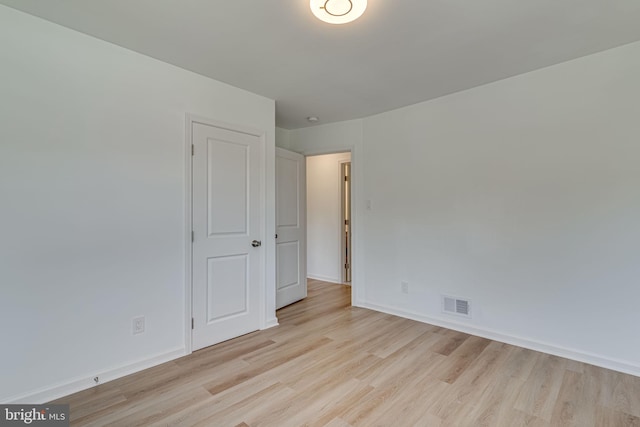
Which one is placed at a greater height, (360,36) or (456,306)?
(360,36)

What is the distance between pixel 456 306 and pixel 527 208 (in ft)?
3.90

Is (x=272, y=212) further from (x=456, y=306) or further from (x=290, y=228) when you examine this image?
(x=456, y=306)

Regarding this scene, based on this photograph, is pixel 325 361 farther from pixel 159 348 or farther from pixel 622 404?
pixel 622 404

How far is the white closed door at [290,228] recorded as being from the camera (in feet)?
12.8

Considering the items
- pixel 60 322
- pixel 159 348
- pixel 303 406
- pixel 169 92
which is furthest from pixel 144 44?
pixel 303 406

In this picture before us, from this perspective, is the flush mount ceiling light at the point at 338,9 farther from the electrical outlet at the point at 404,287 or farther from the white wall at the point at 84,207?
the electrical outlet at the point at 404,287

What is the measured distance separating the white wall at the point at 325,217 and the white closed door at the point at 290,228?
116 cm

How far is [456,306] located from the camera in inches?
124

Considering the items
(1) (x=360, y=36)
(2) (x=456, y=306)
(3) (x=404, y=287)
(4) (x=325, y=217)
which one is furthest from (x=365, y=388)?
(4) (x=325, y=217)

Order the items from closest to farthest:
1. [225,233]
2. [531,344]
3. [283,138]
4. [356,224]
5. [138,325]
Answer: [138,325]
[531,344]
[225,233]
[356,224]
[283,138]

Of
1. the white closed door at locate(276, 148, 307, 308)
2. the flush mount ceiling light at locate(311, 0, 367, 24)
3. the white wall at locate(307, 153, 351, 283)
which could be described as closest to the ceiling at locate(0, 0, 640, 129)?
the flush mount ceiling light at locate(311, 0, 367, 24)

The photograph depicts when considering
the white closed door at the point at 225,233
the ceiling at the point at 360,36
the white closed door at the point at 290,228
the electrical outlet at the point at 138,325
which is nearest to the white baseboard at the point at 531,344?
the white closed door at the point at 290,228

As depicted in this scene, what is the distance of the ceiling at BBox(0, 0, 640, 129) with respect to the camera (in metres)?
1.84

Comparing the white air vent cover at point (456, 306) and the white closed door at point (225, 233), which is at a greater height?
the white closed door at point (225, 233)
